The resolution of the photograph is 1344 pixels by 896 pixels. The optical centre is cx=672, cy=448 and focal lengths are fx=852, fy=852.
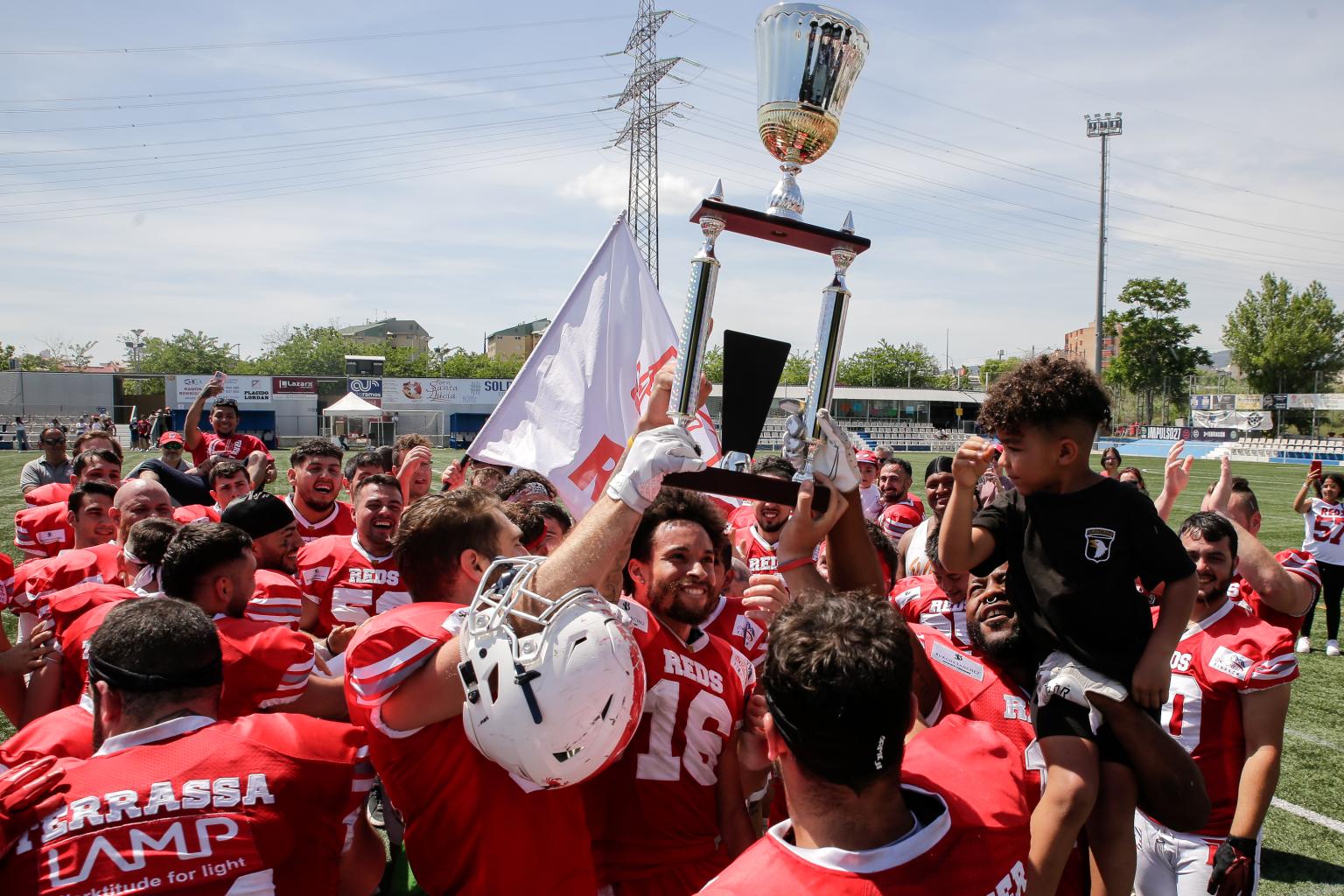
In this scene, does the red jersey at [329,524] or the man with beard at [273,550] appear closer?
the man with beard at [273,550]

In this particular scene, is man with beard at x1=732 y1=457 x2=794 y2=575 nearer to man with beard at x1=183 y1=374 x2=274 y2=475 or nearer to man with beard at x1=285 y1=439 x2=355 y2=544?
man with beard at x1=285 y1=439 x2=355 y2=544

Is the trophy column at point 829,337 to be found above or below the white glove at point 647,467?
above

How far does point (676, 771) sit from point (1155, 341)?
206 feet

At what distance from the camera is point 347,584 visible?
5.06 meters

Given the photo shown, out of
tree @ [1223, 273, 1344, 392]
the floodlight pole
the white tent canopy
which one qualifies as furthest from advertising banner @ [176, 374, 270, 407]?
tree @ [1223, 273, 1344, 392]

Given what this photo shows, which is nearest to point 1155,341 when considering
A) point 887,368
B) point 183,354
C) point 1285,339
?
point 1285,339

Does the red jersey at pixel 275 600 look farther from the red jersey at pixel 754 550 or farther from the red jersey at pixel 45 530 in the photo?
the red jersey at pixel 45 530

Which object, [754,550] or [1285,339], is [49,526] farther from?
[1285,339]

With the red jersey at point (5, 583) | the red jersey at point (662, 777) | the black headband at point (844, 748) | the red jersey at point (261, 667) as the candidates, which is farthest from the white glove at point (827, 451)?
the red jersey at point (5, 583)

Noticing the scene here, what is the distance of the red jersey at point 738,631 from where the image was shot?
140 inches

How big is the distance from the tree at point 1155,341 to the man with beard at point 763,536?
58848mm

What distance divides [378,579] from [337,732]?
273 cm

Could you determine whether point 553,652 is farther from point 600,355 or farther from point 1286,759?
point 1286,759

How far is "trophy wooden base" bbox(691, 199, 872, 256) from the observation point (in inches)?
129
